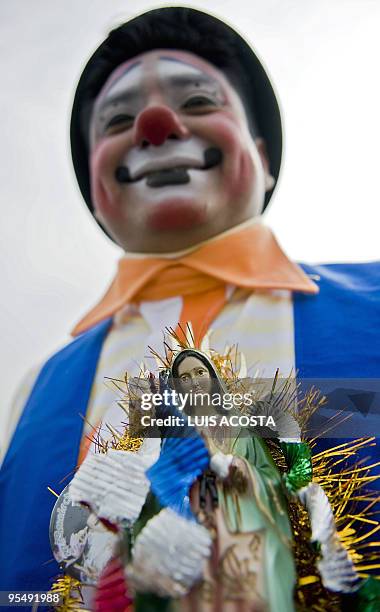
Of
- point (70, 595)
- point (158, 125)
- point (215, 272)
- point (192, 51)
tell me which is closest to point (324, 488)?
point (70, 595)

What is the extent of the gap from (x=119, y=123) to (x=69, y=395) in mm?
692

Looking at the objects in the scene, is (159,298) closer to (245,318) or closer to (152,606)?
(245,318)

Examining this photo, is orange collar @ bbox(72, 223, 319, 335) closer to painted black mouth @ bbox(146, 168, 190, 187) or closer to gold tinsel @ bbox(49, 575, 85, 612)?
painted black mouth @ bbox(146, 168, 190, 187)

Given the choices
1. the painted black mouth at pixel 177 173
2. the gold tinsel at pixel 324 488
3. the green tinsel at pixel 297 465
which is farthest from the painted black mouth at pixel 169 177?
the green tinsel at pixel 297 465

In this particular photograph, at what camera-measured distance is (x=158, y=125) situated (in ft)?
4.91

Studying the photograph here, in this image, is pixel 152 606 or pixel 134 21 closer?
pixel 152 606

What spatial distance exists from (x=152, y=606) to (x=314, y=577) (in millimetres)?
211

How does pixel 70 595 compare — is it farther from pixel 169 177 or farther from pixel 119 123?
pixel 119 123

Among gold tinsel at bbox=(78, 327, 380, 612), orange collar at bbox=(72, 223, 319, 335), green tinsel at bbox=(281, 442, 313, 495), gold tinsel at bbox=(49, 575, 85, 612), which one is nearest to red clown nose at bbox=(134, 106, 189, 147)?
orange collar at bbox=(72, 223, 319, 335)

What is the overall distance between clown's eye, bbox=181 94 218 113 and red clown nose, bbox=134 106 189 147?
0.08 meters

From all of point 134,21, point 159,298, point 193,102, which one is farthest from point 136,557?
point 134,21

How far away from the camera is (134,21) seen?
167cm

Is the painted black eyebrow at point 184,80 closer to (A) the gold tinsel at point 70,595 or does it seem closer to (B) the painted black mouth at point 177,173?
(B) the painted black mouth at point 177,173

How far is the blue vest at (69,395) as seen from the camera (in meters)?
1.22
